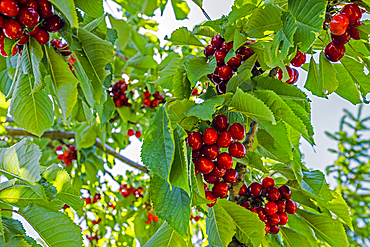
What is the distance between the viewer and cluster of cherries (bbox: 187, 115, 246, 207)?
2.61ft

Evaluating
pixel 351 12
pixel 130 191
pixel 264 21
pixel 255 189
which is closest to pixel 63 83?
pixel 264 21

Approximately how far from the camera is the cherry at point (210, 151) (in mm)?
808

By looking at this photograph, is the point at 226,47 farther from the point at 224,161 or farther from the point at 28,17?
the point at 28,17

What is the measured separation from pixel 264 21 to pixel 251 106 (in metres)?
0.27

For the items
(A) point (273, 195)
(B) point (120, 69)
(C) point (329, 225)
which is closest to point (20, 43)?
(A) point (273, 195)

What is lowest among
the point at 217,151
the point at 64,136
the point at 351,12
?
the point at 217,151

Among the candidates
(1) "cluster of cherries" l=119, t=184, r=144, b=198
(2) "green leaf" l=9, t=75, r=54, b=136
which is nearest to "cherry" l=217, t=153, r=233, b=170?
(2) "green leaf" l=9, t=75, r=54, b=136

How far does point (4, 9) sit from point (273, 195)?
1.03 metres

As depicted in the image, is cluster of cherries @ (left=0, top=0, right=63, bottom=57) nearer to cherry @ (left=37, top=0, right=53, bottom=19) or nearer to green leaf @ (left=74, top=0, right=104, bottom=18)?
cherry @ (left=37, top=0, right=53, bottom=19)

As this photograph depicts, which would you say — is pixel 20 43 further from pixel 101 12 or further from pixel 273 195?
pixel 273 195

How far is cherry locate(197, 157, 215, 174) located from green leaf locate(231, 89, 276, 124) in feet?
0.53

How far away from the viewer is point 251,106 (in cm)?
74

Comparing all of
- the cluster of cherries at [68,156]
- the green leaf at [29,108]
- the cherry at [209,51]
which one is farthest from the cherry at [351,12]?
the cluster of cherries at [68,156]

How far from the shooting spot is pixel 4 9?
2.61 feet
